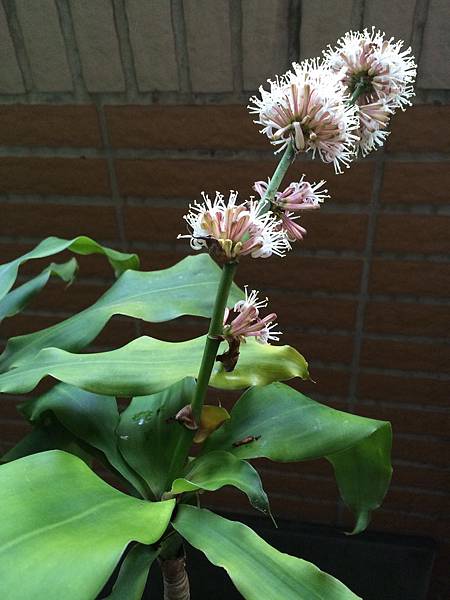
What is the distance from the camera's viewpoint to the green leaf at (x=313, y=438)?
53 cm

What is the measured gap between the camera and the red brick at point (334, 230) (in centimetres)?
88

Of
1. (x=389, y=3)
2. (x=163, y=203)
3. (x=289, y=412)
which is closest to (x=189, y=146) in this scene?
(x=163, y=203)

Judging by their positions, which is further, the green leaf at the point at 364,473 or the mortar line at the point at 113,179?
the mortar line at the point at 113,179

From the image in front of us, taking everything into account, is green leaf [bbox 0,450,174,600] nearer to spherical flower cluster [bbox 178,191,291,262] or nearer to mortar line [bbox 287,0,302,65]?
spherical flower cluster [bbox 178,191,291,262]

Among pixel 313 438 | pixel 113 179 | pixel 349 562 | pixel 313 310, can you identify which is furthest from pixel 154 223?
pixel 349 562

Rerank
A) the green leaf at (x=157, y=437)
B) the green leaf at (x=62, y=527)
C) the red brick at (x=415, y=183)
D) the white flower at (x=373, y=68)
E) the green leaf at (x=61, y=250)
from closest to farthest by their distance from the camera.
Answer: the green leaf at (x=62, y=527) → the white flower at (x=373, y=68) → the green leaf at (x=157, y=437) → the green leaf at (x=61, y=250) → the red brick at (x=415, y=183)

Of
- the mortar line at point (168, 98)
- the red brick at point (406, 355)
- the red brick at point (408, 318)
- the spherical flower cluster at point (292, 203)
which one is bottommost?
the red brick at point (406, 355)

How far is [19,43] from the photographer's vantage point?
813 millimetres

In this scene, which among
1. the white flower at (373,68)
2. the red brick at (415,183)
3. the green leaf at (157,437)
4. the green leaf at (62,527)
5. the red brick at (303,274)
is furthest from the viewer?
the red brick at (303,274)

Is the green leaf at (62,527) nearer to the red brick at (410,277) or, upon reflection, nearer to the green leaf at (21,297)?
the green leaf at (21,297)

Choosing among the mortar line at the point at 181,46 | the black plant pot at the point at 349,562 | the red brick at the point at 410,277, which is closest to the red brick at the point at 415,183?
the red brick at the point at 410,277

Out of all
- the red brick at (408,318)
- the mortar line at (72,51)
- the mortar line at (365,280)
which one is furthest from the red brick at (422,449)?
the mortar line at (72,51)

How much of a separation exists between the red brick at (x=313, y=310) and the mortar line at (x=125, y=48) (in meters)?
0.39

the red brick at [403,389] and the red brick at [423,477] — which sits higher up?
the red brick at [403,389]
